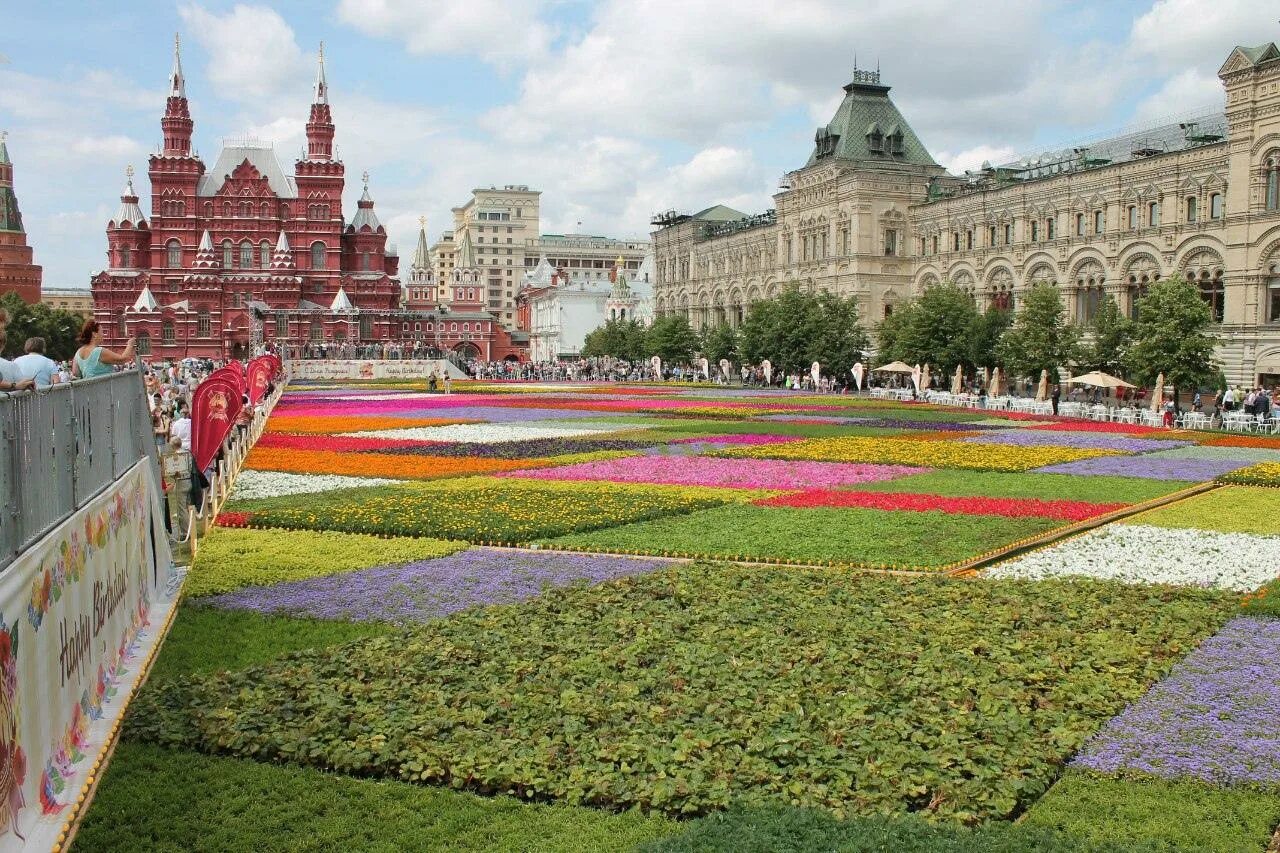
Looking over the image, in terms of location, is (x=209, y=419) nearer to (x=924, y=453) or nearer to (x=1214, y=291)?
(x=924, y=453)

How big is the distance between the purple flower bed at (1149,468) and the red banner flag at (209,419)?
1793 cm

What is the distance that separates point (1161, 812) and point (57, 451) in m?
8.58

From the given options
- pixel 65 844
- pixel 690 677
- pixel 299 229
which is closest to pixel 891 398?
pixel 690 677

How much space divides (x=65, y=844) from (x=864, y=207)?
82631mm

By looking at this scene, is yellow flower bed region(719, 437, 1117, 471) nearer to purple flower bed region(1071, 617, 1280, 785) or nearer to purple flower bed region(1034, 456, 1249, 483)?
purple flower bed region(1034, 456, 1249, 483)

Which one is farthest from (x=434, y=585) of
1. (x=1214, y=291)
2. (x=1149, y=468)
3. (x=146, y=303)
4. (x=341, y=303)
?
(x=341, y=303)

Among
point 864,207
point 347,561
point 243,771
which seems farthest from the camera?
point 864,207

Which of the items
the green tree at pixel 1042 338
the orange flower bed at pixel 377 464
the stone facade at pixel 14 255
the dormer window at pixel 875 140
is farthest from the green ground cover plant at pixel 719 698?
the stone facade at pixel 14 255

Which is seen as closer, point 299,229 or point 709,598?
point 709,598

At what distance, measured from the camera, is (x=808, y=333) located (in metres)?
77.2

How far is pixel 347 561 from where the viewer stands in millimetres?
16281

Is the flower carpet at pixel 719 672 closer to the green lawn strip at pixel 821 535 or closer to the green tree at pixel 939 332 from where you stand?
the green lawn strip at pixel 821 535

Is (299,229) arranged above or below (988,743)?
above

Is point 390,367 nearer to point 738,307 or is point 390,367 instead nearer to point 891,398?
point 738,307
